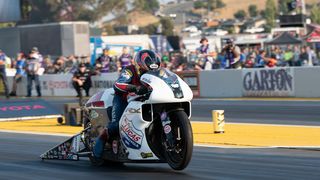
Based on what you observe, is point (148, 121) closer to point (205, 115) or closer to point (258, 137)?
point (258, 137)

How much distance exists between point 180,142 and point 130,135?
735 mm

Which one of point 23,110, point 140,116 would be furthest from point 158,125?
point 23,110

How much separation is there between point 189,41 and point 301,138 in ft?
154

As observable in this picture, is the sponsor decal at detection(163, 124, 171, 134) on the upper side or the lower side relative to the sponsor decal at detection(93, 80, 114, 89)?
upper

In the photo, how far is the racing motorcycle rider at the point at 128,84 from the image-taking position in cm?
904

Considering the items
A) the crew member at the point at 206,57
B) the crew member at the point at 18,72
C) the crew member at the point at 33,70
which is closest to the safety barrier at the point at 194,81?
the crew member at the point at 206,57

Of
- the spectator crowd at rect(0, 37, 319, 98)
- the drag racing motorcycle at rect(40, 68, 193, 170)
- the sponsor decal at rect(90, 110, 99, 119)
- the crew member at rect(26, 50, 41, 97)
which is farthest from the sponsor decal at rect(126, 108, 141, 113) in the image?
the crew member at rect(26, 50, 41, 97)

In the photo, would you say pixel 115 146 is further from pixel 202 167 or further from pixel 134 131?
pixel 202 167

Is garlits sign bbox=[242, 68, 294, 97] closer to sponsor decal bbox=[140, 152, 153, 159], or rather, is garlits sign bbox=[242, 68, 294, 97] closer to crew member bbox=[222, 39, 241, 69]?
crew member bbox=[222, 39, 241, 69]

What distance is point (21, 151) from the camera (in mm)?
11961

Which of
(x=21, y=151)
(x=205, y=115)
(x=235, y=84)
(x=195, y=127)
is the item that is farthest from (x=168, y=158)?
(x=235, y=84)

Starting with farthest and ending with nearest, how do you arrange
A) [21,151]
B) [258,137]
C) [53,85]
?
[53,85]
[258,137]
[21,151]

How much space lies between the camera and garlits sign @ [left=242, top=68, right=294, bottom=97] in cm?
2244

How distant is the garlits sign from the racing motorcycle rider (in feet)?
44.2
